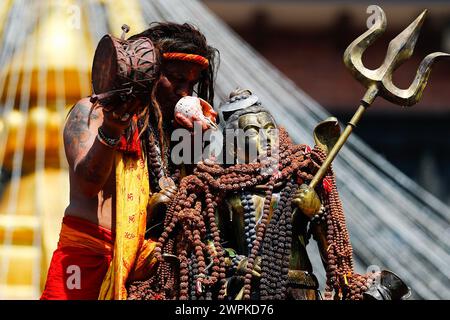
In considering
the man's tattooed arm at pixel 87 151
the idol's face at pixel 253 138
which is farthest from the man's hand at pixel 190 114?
the man's tattooed arm at pixel 87 151

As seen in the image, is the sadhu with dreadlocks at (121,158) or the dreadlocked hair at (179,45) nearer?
the sadhu with dreadlocks at (121,158)

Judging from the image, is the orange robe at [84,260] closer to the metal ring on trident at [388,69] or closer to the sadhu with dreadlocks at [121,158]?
the sadhu with dreadlocks at [121,158]

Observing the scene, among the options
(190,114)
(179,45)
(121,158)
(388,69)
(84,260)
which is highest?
(179,45)

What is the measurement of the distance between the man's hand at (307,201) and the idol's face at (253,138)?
0.19 metres

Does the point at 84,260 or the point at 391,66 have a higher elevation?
the point at 391,66

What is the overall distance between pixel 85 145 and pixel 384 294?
989 mm

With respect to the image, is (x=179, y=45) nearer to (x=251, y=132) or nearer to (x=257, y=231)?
(x=251, y=132)

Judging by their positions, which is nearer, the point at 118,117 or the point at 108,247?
the point at 118,117

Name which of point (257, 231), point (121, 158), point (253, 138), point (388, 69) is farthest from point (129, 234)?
point (388, 69)

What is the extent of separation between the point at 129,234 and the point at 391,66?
0.94 meters

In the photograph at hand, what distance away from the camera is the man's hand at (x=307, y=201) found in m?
4.00

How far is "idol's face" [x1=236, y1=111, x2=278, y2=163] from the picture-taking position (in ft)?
13.5

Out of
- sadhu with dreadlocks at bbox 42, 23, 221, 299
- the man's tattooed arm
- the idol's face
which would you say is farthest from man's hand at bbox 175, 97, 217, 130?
the man's tattooed arm

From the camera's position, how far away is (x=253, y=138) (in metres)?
4.11
